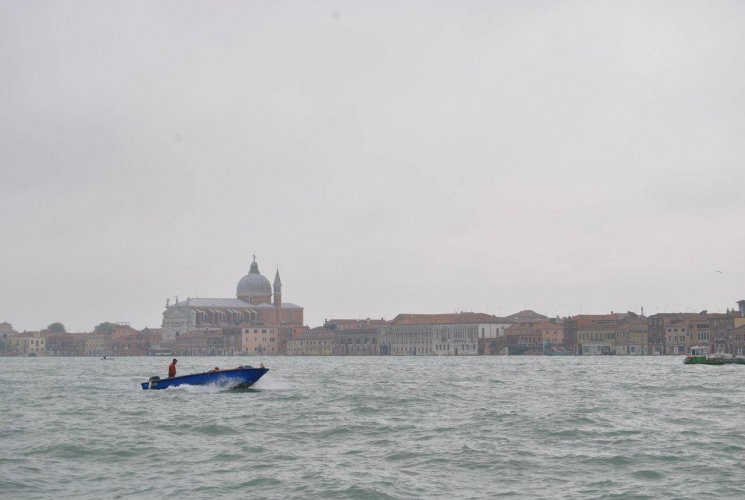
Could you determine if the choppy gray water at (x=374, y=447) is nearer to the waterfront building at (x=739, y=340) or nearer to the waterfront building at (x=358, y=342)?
the waterfront building at (x=739, y=340)

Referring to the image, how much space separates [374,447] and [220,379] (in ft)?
68.5

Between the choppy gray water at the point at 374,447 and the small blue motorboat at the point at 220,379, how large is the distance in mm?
1463

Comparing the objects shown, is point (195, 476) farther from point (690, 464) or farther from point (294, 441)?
point (690, 464)

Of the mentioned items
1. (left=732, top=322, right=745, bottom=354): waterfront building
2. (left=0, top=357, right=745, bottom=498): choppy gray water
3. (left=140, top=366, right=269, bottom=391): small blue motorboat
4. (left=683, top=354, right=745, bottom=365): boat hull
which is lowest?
(left=0, top=357, right=745, bottom=498): choppy gray water

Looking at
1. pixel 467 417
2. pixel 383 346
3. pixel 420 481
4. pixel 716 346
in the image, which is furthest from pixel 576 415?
pixel 383 346

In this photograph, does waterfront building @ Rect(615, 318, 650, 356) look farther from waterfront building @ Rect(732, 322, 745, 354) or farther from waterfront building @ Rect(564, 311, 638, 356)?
waterfront building @ Rect(732, 322, 745, 354)

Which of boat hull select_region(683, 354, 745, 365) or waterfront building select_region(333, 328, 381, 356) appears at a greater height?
waterfront building select_region(333, 328, 381, 356)

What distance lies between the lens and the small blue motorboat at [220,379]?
45072mm

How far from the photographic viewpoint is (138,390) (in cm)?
5153

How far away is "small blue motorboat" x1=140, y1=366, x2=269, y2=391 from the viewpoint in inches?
1774

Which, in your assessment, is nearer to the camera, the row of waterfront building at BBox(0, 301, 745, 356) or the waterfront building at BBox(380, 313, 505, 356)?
the row of waterfront building at BBox(0, 301, 745, 356)

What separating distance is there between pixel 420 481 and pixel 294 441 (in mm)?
7085

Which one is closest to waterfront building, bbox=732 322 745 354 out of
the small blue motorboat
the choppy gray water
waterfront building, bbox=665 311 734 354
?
waterfront building, bbox=665 311 734 354

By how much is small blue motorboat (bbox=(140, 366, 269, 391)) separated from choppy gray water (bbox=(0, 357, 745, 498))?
1.46 meters
